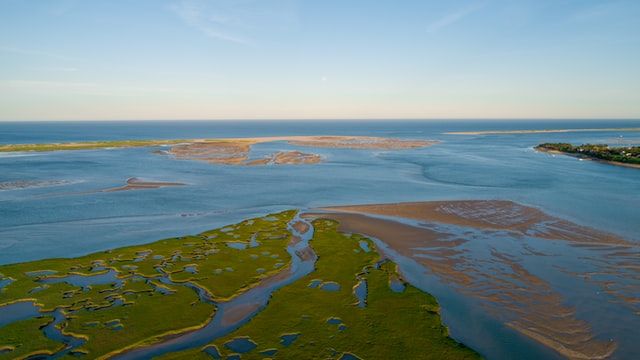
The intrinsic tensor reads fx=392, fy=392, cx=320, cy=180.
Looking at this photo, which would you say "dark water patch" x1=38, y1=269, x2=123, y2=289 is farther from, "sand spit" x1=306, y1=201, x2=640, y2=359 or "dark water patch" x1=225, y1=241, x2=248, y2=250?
"sand spit" x1=306, y1=201, x2=640, y2=359

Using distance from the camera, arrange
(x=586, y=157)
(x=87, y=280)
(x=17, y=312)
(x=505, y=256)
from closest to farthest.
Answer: (x=17, y=312)
(x=87, y=280)
(x=505, y=256)
(x=586, y=157)

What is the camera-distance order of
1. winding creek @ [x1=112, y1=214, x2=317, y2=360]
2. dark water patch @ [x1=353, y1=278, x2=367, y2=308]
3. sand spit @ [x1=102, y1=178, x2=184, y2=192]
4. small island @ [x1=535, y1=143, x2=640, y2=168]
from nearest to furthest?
winding creek @ [x1=112, y1=214, x2=317, y2=360] → dark water patch @ [x1=353, y1=278, x2=367, y2=308] → sand spit @ [x1=102, y1=178, x2=184, y2=192] → small island @ [x1=535, y1=143, x2=640, y2=168]

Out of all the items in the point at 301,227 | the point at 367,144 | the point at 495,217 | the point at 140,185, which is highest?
the point at 367,144

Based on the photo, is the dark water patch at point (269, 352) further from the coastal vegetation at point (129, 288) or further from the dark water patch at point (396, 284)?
the dark water patch at point (396, 284)

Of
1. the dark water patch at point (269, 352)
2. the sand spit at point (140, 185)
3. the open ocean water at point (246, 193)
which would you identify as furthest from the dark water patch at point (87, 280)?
the sand spit at point (140, 185)

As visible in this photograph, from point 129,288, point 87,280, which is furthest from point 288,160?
point 129,288

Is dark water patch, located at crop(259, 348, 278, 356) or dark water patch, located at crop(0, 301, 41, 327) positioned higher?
dark water patch, located at crop(0, 301, 41, 327)

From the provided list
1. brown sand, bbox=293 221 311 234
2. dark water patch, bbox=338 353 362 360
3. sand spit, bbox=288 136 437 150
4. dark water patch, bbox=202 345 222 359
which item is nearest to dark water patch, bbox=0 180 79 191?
brown sand, bbox=293 221 311 234

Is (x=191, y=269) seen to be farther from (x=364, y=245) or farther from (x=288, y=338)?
(x=364, y=245)
